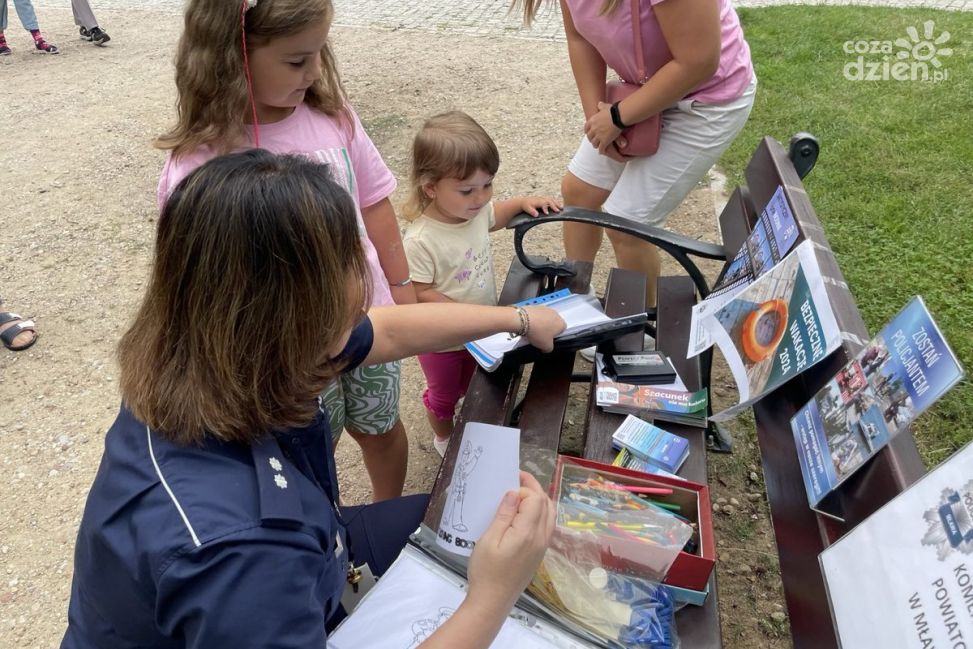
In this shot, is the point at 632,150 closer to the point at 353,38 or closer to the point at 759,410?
the point at 759,410

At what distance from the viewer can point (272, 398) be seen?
44.3 inches

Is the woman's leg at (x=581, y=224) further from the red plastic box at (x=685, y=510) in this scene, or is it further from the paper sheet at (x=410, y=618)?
the paper sheet at (x=410, y=618)

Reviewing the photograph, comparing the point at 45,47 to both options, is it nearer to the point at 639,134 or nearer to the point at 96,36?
the point at 96,36

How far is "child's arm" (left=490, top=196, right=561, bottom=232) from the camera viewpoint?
239 cm

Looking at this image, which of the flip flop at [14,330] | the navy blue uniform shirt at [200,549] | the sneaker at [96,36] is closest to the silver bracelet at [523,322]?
the navy blue uniform shirt at [200,549]

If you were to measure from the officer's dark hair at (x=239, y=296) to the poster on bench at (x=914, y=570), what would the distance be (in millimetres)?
868

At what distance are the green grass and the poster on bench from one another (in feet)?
5.84

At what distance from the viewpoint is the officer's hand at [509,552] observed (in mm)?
1114

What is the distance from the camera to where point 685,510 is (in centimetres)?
149

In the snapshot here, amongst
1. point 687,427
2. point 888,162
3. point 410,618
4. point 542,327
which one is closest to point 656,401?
point 687,427

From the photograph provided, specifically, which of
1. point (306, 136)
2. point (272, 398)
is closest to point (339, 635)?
point (272, 398)

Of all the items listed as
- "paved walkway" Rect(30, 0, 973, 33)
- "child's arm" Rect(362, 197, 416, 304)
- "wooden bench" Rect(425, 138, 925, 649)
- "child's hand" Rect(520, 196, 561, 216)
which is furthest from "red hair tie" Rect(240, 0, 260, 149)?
"paved walkway" Rect(30, 0, 973, 33)

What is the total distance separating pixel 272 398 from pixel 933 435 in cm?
246

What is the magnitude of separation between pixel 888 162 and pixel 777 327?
3416mm
